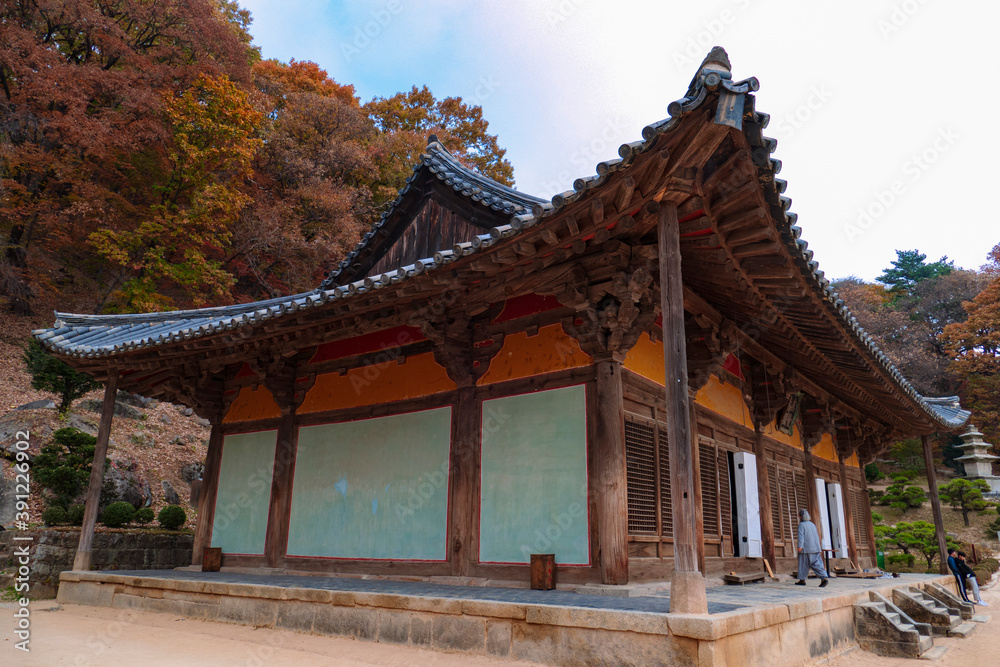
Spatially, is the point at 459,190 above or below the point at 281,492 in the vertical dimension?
above

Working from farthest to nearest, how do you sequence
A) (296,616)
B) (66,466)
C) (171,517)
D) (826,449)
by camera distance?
1. (826,449)
2. (171,517)
3. (66,466)
4. (296,616)

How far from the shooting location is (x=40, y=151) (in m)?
18.5

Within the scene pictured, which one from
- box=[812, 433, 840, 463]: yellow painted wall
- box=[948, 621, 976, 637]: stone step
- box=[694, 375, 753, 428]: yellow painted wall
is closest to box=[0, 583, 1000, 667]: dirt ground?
box=[948, 621, 976, 637]: stone step

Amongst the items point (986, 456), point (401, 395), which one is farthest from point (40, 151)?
point (986, 456)

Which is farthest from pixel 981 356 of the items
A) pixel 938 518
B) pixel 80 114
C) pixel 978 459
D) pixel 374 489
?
pixel 80 114

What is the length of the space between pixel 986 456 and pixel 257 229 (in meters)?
35.1

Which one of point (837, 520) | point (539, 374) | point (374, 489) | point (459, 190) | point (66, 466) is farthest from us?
point (837, 520)

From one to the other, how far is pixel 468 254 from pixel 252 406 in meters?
6.41

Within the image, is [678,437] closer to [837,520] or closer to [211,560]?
[211,560]

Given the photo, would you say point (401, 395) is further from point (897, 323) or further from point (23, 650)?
point (897, 323)

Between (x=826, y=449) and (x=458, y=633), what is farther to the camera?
(x=826, y=449)

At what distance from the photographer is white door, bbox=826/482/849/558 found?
499 inches

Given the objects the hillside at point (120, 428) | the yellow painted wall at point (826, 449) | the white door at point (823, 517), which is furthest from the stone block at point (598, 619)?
the hillside at point (120, 428)

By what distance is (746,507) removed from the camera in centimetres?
898
